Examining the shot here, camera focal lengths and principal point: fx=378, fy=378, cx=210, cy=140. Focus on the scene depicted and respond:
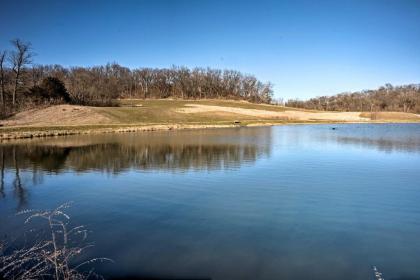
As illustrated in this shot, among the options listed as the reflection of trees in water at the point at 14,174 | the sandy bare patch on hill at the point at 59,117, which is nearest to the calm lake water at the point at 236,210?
the reflection of trees in water at the point at 14,174

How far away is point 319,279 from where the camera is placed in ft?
29.2

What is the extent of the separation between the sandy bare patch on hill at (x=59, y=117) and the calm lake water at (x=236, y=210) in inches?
1408

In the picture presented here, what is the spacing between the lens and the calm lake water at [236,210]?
9.83 meters

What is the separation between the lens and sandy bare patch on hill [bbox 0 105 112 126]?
62.5 metres

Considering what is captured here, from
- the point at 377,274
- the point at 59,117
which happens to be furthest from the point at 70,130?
the point at 377,274

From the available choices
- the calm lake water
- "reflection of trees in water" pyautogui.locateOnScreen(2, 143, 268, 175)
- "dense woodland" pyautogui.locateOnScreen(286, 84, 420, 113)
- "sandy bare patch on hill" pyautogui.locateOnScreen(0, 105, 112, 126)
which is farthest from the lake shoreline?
"dense woodland" pyautogui.locateOnScreen(286, 84, 420, 113)

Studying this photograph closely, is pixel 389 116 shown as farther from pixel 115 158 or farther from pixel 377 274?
pixel 377 274

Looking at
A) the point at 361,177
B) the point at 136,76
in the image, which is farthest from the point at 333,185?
the point at 136,76

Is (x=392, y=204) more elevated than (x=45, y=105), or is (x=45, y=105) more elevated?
(x=45, y=105)

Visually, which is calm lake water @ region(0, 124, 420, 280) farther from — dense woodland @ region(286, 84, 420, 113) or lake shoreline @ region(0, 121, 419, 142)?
dense woodland @ region(286, 84, 420, 113)

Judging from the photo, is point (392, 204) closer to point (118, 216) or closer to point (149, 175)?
point (118, 216)

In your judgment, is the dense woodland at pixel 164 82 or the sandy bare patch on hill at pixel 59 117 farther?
the dense woodland at pixel 164 82

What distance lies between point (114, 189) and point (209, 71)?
154480 millimetres

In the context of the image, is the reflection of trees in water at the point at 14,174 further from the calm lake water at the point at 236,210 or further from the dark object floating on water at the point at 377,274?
the dark object floating on water at the point at 377,274
